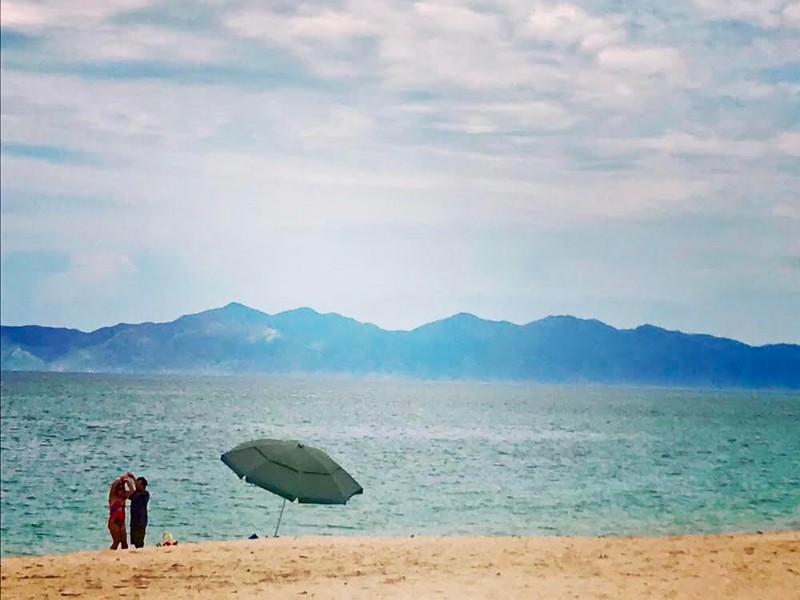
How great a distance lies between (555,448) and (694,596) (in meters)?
56.2

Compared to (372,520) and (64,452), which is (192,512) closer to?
(372,520)

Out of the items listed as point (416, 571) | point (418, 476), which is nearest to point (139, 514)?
point (416, 571)

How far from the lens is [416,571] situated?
14.7 metres

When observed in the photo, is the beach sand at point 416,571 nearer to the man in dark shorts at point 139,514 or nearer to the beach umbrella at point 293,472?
the beach umbrella at point 293,472

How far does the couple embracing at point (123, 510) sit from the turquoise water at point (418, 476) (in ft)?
21.6

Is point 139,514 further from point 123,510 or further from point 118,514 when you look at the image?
point 118,514

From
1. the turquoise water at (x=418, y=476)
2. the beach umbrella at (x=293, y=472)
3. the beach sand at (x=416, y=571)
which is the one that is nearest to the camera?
the beach sand at (x=416, y=571)

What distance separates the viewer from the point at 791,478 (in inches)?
1666

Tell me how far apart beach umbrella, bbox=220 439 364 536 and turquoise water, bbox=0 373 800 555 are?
465 inches

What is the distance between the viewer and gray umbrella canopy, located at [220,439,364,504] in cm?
1449

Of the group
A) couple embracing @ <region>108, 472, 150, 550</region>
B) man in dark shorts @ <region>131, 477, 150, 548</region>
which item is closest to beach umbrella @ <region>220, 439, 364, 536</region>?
couple embracing @ <region>108, 472, 150, 550</region>

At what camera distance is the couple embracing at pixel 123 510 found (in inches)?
720

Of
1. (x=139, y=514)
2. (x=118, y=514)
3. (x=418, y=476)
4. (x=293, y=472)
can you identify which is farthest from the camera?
(x=418, y=476)

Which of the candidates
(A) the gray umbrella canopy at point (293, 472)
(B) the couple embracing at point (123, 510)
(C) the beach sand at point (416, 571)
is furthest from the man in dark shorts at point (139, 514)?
(A) the gray umbrella canopy at point (293, 472)
